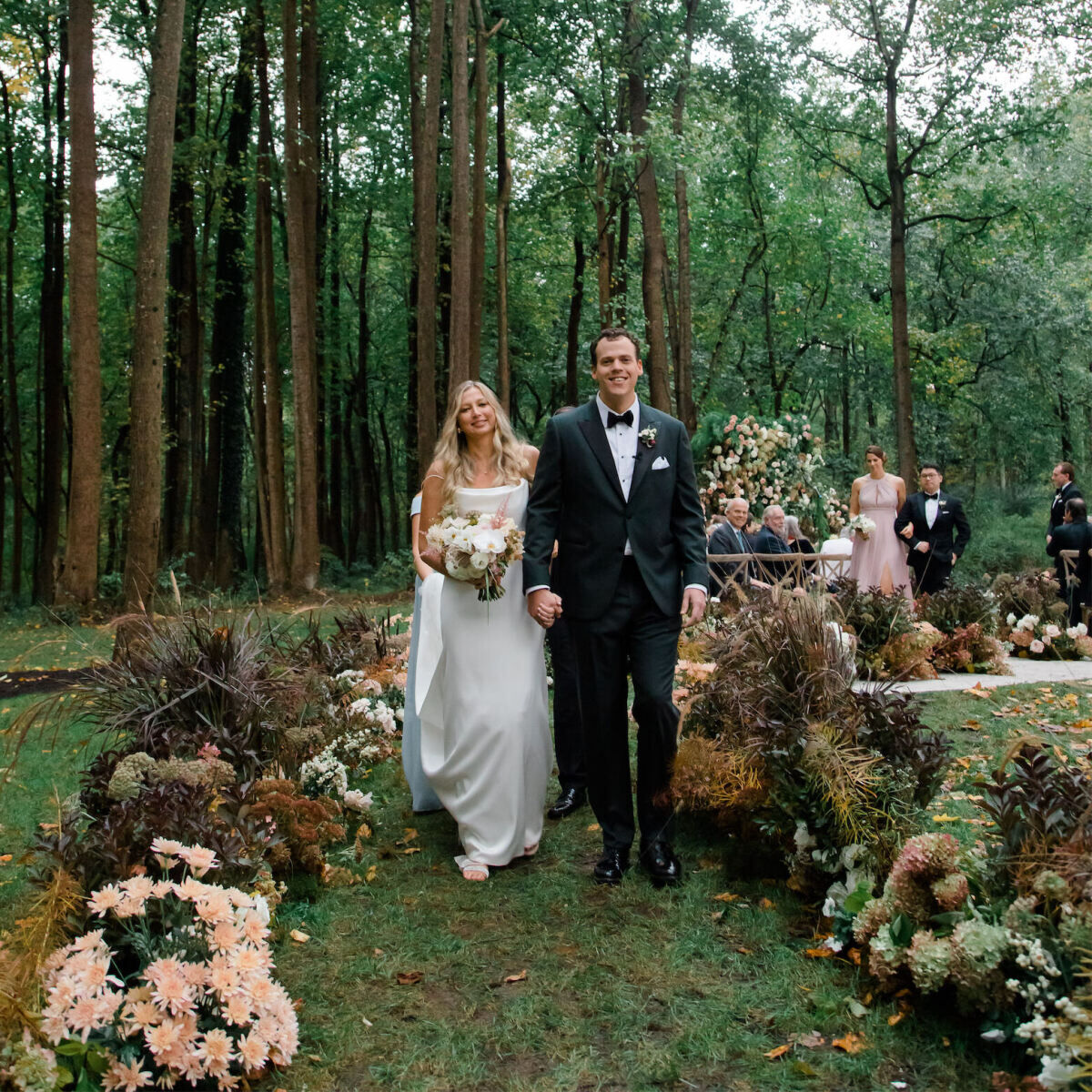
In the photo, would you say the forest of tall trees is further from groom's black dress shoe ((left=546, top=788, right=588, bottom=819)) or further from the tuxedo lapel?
the tuxedo lapel

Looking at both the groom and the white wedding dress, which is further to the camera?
the white wedding dress

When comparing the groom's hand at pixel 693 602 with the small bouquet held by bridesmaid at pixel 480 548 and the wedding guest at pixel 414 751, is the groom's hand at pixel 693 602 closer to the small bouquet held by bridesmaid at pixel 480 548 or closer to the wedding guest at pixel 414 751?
the small bouquet held by bridesmaid at pixel 480 548

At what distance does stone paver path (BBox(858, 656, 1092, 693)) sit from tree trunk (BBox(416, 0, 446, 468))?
9185mm

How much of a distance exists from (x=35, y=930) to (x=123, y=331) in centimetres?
2620

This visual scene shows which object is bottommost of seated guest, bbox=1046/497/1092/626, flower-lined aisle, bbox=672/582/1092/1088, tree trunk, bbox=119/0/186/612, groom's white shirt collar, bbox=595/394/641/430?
flower-lined aisle, bbox=672/582/1092/1088

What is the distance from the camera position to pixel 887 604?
8.83 metres

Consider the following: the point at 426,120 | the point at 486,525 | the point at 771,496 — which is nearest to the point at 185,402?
the point at 426,120

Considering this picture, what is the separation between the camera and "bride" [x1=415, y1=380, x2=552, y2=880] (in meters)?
5.02

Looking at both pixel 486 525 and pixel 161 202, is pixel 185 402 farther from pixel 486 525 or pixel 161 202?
pixel 486 525

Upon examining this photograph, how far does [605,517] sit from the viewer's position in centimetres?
473

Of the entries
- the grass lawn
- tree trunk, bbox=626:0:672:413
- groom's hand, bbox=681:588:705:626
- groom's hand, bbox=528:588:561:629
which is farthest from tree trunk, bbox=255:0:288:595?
groom's hand, bbox=681:588:705:626

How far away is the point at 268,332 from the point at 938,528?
13.1 m

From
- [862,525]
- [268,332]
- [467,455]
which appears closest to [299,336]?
[268,332]

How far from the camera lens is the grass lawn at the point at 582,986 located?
3.10 meters
